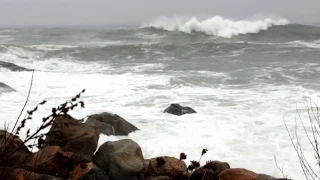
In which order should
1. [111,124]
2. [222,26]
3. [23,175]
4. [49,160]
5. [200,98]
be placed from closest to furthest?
1. [23,175]
2. [49,160]
3. [111,124]
4. [200,98]
5. [222,26]

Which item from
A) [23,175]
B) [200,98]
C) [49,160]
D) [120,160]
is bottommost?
[200,98]

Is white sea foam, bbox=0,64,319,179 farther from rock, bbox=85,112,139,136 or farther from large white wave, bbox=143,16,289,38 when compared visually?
large white wave, bbox=143,16,289,38

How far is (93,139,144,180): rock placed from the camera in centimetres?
416

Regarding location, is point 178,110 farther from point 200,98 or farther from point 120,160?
point 120,160

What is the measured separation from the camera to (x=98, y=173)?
3.94 m

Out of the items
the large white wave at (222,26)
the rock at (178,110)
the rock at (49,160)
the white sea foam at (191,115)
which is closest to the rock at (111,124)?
the white sea foam at (191,115)

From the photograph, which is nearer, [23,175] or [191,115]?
[23,175]

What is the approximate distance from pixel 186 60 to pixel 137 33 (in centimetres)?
2213

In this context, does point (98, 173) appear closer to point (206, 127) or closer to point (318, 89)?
point (206, 127)

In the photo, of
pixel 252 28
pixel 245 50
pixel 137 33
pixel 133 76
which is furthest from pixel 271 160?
pixel 137 33

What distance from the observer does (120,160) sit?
13.7 feet

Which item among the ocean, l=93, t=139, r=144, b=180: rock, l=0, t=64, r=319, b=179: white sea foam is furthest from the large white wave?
l=93, t=139, r=144, b=180: rock

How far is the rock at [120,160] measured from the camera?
13.6 ft

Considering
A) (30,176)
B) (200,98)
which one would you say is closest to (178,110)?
(200,98)
